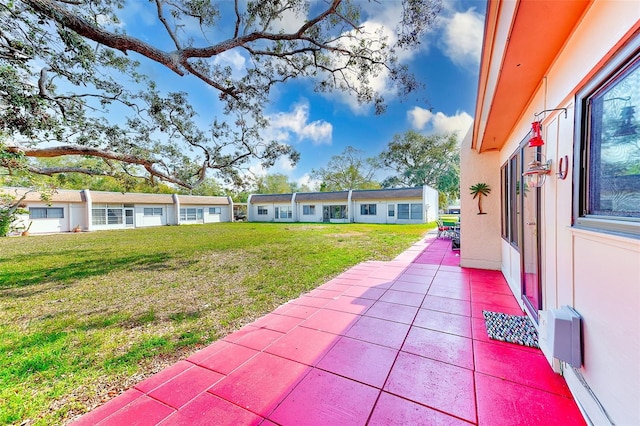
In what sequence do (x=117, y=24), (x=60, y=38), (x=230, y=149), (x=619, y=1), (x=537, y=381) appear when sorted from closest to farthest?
(x=619, y=1) < (x=537, y=381) < (x=60, y=38) < (x=117, y=24) < (x=230, y=149)

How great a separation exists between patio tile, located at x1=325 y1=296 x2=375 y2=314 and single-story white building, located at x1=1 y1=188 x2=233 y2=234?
18.2 metres

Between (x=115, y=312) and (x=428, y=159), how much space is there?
29.2m

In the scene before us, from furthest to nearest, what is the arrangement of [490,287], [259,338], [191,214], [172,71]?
[191,214], [172,71], [490,287], [259,338]

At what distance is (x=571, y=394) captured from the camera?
1794 mm

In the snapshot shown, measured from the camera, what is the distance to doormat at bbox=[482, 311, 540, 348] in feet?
8.29

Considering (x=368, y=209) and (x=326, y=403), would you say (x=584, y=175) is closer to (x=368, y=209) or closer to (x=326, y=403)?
(x=326, y=403)

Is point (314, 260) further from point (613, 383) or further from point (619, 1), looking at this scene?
point (619, 1)

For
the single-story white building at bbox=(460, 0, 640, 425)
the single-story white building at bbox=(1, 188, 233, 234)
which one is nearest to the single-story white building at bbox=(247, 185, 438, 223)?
the single-story white building at bbox=(1, 188, 233, 234)

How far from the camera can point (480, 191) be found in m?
5.30

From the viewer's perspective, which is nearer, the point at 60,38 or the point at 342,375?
the point at 342,375

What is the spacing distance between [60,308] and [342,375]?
462 cm

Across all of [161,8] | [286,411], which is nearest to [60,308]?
[286,411]

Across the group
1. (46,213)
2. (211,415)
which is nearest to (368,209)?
(211,415)

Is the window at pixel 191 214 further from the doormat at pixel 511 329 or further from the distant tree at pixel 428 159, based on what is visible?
the doormat at pixel 511 329
